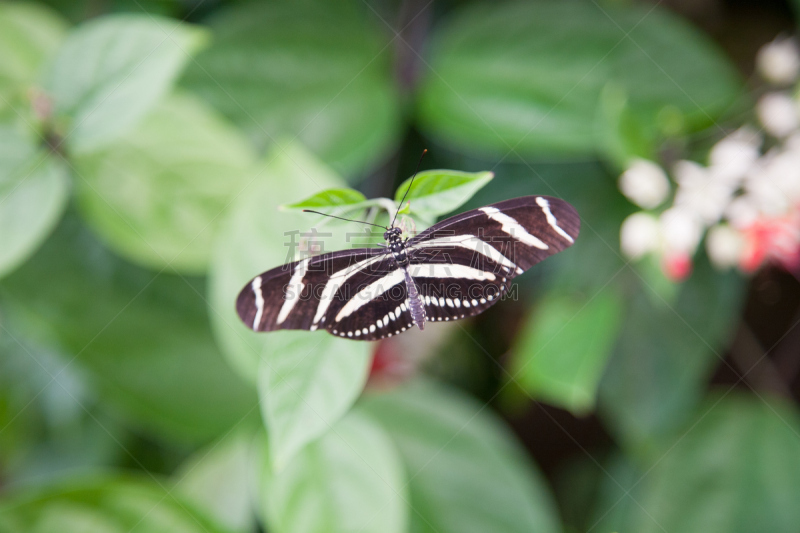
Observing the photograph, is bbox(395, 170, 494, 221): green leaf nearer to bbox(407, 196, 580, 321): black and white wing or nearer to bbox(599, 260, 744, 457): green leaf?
bbox(407, 196, 580, 321): black and white wing

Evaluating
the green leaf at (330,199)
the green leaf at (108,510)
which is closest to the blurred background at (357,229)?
the green leaf at (108,510)

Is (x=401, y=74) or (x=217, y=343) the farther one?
(x=401, y=74)

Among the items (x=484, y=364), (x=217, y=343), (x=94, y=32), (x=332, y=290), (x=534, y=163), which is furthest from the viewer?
(x=484, y=364)

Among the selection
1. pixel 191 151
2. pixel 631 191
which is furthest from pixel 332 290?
pixel 631 191

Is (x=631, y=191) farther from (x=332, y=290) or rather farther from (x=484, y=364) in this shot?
(x=484, y=364)

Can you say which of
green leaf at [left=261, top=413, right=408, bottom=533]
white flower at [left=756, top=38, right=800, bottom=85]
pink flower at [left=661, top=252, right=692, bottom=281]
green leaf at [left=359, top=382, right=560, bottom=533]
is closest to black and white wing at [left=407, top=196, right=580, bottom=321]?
green leaf at [left=261, top=413, right=408, bottom=533]

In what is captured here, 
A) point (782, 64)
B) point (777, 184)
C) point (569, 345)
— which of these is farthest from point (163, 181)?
point (782, 64)

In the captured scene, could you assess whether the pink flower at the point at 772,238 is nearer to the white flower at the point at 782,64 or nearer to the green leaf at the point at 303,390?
the white flower at the point at 782,64
